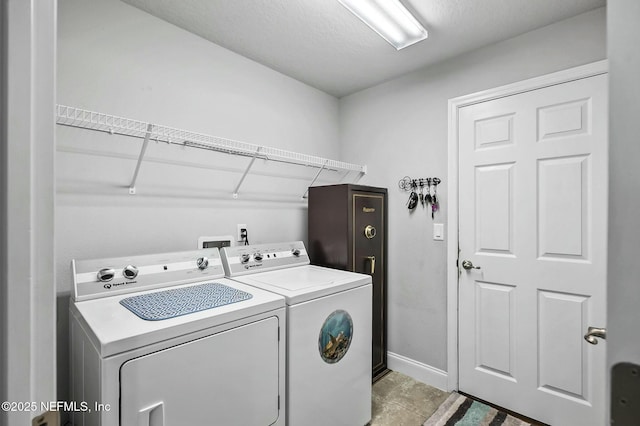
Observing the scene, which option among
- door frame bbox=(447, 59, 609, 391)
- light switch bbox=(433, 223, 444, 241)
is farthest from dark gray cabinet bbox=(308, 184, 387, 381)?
door frame bbox=(447, 59, 609, 391)

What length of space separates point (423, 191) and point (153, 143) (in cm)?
195

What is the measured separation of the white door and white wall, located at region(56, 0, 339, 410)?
4.91ft

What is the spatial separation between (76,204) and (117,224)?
0.21 metres

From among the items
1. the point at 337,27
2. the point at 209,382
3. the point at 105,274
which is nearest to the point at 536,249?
the point at 337,27

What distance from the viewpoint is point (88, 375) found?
1.08 metres

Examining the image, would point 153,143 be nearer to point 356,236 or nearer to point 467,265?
point 356,236

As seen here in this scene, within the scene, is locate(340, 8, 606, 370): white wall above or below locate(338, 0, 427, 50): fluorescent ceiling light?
below

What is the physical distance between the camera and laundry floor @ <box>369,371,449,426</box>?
6.43ft

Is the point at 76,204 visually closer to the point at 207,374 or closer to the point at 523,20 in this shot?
the point at 207,374

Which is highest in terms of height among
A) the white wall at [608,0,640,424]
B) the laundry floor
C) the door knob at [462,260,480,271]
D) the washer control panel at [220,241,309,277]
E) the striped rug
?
the white wall at [608,0,640,424]

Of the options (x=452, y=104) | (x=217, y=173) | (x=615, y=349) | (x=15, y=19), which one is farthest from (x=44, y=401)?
(x=452, y=104)

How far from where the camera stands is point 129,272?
1467mm

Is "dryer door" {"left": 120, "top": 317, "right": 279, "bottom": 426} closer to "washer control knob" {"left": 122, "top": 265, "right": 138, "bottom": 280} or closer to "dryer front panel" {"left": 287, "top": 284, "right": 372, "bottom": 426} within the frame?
"dryer front panel" {"left": 287, "top": 284, "right": 372, "bottom": 426}

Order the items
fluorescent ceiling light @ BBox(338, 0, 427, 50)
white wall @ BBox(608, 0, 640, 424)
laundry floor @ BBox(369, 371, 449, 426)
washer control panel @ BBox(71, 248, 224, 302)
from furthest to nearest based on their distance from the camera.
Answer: laundry floor @ BBox(369, 371, 449, 426)
fluorescent ceiling light @ BBox(338, 0, 427, 50)
washer control panel @ BBox(71, 248, 224, 302)
white wall @ BBox(608, 0, 640, 424)
